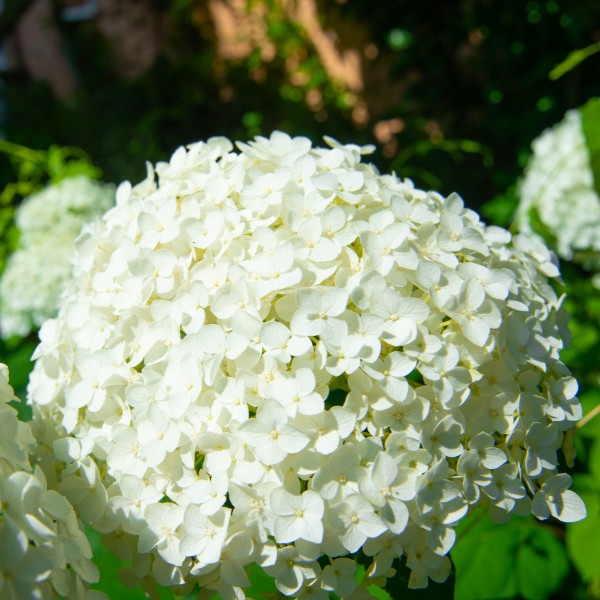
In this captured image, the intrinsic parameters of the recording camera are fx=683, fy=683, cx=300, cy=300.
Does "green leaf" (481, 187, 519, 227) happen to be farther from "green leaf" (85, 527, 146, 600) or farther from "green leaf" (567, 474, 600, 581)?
"green leaf" (85, 527, 146, 600)

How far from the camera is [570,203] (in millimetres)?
1820

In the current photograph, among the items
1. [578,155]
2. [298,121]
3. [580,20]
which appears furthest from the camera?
[298,121]

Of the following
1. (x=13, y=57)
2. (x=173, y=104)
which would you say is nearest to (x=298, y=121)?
(x=173, y=104)

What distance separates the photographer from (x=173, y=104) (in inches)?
189

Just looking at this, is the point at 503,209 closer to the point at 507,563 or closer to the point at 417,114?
the point at 417,114

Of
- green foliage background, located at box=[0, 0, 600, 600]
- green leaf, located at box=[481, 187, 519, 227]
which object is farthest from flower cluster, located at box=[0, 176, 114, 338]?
green leaf, located at box=[481, 187, 519, 227]

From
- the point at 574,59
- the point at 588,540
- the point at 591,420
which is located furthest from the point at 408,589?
the point at 574,59

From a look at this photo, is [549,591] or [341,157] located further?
[549,591]

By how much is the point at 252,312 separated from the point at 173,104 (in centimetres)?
444

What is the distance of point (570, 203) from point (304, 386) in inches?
56.6

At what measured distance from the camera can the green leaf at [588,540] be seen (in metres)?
1.07

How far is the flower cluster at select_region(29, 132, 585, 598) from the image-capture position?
622 mm

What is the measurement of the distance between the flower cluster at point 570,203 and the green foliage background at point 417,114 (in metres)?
0.09

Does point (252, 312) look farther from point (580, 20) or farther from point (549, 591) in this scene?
point (580, 20)
